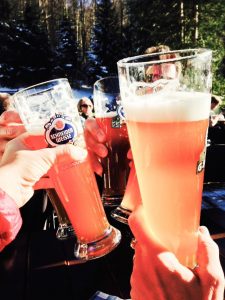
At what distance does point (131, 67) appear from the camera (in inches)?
20.8

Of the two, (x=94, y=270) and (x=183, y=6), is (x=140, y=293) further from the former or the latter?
(x=183, y=6)

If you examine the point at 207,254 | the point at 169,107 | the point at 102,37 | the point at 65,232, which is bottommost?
the point at 65,232

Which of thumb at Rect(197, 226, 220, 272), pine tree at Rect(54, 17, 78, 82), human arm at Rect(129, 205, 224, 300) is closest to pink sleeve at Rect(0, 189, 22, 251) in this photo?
human arm at Rect(129, 205, 224, 300)

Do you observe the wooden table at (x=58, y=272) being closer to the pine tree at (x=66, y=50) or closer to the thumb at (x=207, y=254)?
the thumb at (x=207, y=254)

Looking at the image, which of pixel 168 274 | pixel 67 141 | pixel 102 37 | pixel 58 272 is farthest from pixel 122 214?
pixel 102 37

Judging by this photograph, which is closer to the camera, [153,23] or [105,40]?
[153,23]

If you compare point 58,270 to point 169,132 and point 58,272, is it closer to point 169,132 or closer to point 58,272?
point 58,272

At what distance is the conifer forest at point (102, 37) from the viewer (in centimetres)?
1823

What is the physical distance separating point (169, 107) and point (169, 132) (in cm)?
4

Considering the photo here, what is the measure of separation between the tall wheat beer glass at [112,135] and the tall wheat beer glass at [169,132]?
41 centimetres

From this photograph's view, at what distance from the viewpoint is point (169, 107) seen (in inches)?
20.4

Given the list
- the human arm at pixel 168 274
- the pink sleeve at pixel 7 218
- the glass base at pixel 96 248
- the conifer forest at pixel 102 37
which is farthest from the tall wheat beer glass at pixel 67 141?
the conifer forest at pixel 102 37

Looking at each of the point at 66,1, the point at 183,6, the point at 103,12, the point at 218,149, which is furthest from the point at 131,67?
the point at 66,1

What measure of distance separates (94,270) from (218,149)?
1893 mm
